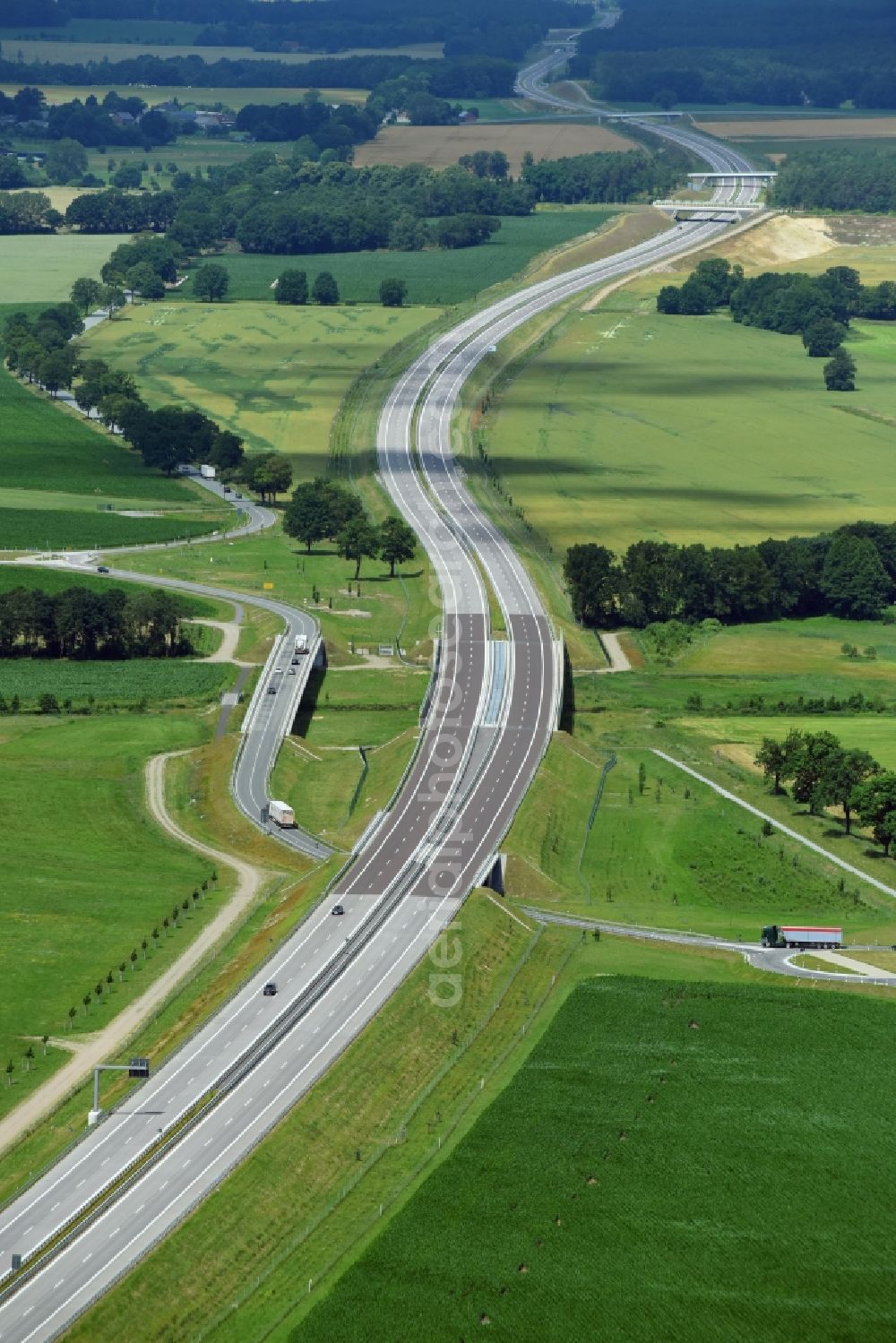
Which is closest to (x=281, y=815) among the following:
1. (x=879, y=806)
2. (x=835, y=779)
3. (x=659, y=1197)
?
(x=835, y=779)

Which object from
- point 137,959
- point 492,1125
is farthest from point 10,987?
point 492,1125

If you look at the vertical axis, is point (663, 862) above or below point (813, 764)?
below

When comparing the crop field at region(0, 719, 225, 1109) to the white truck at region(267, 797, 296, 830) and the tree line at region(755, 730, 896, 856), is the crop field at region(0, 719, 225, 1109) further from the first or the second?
the tree line at region(755, 730, 896, 856)

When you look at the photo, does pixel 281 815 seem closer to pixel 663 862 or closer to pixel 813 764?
pixel 663 862

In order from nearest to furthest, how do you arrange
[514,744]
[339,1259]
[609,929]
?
[339,1259] < [609,929] < [514,744]

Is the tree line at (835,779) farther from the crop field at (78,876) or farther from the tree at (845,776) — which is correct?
the crop field at (78,876)

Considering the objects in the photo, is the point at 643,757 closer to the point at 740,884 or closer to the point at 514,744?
the point at 514,744
